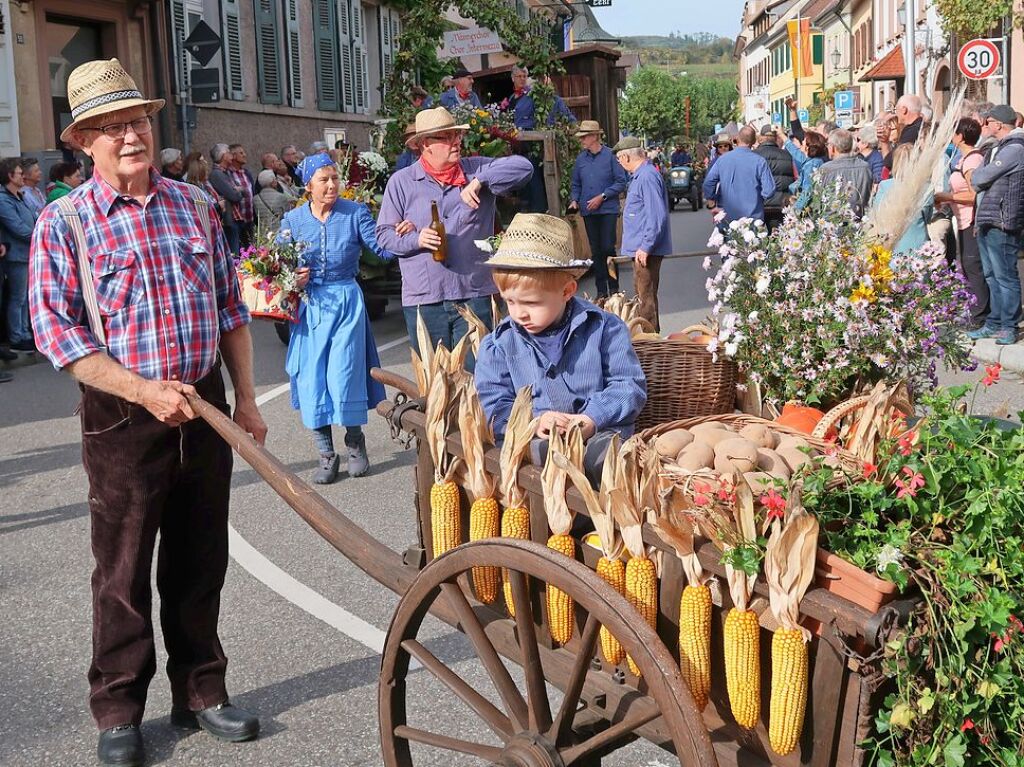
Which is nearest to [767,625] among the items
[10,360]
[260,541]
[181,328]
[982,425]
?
[982,425]

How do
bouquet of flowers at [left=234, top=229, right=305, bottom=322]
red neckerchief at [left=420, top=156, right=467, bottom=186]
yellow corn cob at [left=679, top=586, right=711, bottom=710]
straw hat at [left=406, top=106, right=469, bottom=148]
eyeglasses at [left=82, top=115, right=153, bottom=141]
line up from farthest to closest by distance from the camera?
1. bouquet of flowers at [left=234, top=229, right=305, bottom=322]
2. red neckerchief at [left=420, top=156, right=467, bottom=186]
3. straw hat at [left=406, top=106, right=469, bottom=148]
4. eyeglasses at [left=82, top=115, right=153, bottom=141]
5. yellow corn cob at [left=679, top=586, right=711, bottom=710]

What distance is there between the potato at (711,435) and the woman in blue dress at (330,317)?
397 cm

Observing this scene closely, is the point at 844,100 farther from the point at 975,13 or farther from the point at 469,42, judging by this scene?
the point at 469,42

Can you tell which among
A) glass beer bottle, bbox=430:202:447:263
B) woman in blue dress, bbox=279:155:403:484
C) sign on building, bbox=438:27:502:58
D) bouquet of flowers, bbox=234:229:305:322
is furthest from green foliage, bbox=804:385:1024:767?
sign on building, bbox=438:27:502:58

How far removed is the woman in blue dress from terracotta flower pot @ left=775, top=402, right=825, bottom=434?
3.53 m

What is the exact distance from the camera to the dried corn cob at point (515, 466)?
2918 millimetres

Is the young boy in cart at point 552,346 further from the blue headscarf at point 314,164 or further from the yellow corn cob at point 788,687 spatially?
the blue headscarf at point 314,164

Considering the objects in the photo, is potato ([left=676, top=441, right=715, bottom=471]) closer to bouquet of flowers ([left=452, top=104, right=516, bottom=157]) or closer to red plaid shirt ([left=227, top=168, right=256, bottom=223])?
bouquet of flowers ([left=452, top=104, right=516, bottom=157])

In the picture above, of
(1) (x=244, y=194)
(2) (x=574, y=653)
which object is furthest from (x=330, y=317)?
(1) (x=244, y=194)

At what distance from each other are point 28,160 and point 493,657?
10.9 metres

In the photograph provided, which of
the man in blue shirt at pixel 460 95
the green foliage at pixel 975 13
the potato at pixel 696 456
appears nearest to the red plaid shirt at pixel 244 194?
the man in blue shirt at pixel 460 95

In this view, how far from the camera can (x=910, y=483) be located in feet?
7.97

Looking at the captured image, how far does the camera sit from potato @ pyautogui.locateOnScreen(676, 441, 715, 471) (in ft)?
10.9

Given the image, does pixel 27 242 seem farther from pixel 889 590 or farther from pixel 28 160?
pixel 889 590
